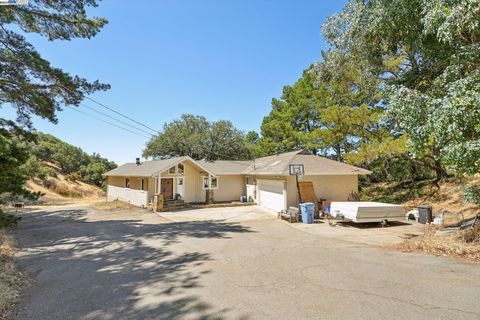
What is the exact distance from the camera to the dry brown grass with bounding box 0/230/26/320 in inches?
198

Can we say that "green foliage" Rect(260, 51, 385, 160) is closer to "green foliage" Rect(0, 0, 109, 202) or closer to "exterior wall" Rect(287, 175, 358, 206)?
"exterior wall" Rect(287, 175, 358, 206)

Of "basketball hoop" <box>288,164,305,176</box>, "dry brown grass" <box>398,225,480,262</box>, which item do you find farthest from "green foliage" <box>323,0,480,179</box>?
"basketball hoop" <box>288,164,305,176</box>

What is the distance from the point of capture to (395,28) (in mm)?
10273

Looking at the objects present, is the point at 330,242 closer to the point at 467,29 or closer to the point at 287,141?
the point at 467,29

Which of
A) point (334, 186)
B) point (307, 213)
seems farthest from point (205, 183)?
point (307, 213)

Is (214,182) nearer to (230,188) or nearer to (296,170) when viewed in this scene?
(230,188)

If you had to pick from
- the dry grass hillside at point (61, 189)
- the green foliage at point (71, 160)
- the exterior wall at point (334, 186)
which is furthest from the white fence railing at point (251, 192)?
the green foliage at point (71, 160)

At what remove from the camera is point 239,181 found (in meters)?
25.6

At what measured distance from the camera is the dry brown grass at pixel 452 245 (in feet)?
26.3

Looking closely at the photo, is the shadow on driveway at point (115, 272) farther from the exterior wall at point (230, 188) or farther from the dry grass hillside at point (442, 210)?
the exterior wall at point (230, 188)

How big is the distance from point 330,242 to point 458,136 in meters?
5.24

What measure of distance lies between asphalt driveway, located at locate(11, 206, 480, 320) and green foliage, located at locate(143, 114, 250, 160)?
27.7 m

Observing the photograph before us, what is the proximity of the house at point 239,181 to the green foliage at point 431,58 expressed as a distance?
716cm

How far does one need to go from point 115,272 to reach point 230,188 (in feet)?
60.1
